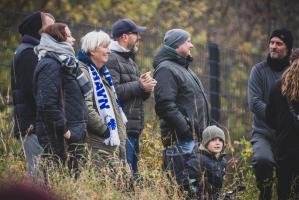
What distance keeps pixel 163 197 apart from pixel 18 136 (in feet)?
4.39

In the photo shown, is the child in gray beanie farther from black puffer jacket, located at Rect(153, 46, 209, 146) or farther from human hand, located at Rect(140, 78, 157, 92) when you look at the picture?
human hand, located at Rect(140, 78, 157, 92)

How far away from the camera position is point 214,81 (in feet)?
44.6

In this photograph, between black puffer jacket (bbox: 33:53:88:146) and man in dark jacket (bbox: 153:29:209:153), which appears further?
man in dark jacket (bbox: 153:29:209:153)

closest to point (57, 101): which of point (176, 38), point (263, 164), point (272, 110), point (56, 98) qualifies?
point (56, 98)

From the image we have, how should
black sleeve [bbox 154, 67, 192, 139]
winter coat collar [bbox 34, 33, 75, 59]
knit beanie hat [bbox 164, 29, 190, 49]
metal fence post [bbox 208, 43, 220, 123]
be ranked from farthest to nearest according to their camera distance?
metal fence post [bbox 208, 43, 220, 123]
knit beanie hat [bbox 164, 29, 190, 49]
black sleeve [bbox 154, 67, 192, 139]
winter coat collar [bbox 34, 33, 75, 59]

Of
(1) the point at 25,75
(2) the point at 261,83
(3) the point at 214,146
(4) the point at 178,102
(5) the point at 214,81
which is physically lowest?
(3) the point at 214,146

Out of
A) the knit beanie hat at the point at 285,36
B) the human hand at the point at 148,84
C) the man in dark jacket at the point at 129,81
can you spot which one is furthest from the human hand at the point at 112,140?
the knit beanie hat at the point at 285,36

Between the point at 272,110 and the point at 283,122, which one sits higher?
the point at 272,110

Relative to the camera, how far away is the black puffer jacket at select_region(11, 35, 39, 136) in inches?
342

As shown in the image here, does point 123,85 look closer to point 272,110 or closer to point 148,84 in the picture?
point 148,84

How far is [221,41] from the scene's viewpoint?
24.6 metres

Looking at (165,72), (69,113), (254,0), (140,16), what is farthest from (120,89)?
(254,0)

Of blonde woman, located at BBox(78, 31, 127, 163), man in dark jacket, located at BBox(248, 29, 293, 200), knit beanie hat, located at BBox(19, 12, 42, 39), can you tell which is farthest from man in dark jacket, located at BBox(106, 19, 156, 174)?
man in dark jacket, located at BBox(248, 29, 293, 200)

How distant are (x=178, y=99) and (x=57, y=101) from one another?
186 cm
